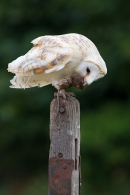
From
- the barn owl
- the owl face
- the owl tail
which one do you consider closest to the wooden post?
the barn owl

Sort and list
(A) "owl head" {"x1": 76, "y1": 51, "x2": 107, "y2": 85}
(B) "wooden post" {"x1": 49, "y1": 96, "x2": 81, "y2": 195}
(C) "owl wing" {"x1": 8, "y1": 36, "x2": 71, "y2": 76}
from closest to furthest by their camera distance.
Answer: (B) "wooden post" {"x1": 49, "y1": 96, "x2": 81, "y2": 195}
(C) "owl wing" {"x1": 8, "y1": 36, "x2": 71, "y2": 76}
(A) "owl head" {"x1": 76, "y1": 51, "x2": 107, "y2": 85}

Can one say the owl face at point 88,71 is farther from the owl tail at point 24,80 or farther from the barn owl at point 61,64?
the owl tail at point 24,80

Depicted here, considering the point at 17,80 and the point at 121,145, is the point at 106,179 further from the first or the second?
the point at 17,80

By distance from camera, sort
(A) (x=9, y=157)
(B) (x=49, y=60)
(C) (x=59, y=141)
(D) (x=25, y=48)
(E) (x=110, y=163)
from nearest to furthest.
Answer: (C) (x=59, y=141), (B) (x=49, y=60), (D) (x=25, y=48), (E) (x=110, y=163), (A) (x=9, y=157)

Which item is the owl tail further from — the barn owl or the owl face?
the owl face

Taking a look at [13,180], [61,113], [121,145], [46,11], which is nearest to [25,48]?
[46,11]
